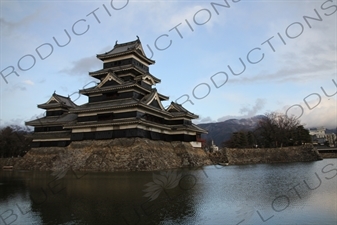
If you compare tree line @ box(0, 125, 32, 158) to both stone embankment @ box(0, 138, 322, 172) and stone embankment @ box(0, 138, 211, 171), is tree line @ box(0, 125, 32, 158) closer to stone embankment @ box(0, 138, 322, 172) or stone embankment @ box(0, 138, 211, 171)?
stone embankment @ box(0, 138, 322, 172)

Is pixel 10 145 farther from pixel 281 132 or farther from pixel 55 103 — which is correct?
pixel 281 132

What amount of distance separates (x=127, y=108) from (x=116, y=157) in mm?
5119

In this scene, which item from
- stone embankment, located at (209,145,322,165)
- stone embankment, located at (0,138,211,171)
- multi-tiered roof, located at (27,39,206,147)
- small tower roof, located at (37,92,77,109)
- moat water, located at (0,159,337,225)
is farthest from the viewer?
stone embankment, located at (209,145,322,165)

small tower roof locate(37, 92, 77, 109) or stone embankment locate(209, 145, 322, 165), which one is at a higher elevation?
small tower roof locate(37, 92, 77, 109)

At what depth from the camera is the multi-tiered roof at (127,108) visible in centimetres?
2566

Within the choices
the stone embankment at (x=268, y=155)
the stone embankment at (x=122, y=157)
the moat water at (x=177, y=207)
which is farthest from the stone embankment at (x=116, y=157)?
the moat water at (x=177, y=207)

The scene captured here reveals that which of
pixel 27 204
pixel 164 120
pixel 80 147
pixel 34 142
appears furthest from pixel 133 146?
pixel 34 142

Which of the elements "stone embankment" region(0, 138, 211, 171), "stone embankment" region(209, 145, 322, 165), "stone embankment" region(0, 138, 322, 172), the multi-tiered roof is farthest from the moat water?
"stone embankment" region(209, 145, 322, 165)

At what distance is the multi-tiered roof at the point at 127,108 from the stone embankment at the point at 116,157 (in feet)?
3.58

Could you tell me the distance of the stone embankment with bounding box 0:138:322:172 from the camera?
23.2 m

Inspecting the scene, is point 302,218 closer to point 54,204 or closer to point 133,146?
point 54,204

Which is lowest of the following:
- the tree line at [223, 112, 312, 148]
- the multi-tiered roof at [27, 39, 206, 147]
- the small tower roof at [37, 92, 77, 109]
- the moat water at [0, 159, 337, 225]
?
the tree line at [223, 112, 312, 148]

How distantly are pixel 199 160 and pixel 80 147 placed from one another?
13846mm

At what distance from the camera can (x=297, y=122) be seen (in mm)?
51344
